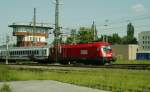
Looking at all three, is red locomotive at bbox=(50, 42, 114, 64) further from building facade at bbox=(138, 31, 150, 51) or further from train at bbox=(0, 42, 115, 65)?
building facade at bbox=(138, 31, 150, 51)

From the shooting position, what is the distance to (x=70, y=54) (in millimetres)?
51125

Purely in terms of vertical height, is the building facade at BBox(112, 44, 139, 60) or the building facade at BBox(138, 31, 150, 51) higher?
the building facade at BBox(138, 31, 150, 51)

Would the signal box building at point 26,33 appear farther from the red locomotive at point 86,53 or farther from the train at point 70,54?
the red locomotive at point 86,53

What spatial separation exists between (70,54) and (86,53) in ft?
11.4

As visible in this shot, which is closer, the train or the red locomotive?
the red locomotive

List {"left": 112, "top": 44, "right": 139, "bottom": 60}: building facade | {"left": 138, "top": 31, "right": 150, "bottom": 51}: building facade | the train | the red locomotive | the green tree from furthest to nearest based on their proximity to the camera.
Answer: {"left": 138, "top": 31, "right": 150, "bottom": 51}: building facade < the green tree < {"left": 112, "top": 44, "right": 139, "bottom": 60}: building facade < the train < the red locomotive

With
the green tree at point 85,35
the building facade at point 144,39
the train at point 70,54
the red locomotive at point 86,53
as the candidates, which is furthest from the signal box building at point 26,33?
the building facade at point 144,39

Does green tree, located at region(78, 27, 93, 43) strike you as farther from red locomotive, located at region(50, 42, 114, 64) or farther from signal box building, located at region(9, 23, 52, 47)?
red locomotive, located at region(50, 42, 114, 64)

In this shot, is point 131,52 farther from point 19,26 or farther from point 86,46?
point 86,46

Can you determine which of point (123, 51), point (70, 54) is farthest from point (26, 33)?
point (70, 54)

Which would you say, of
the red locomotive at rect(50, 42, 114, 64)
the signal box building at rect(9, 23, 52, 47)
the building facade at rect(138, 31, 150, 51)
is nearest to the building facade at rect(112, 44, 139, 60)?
the signal box building at rect(9, 23, 52, 47)

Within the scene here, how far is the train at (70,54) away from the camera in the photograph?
47062 millimetres

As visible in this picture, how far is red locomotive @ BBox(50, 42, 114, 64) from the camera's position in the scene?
153 feet

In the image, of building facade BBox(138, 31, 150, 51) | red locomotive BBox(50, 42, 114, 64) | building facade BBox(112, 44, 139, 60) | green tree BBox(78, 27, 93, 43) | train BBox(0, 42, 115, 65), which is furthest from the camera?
building facade BBox(138, 31, 150, 51)
